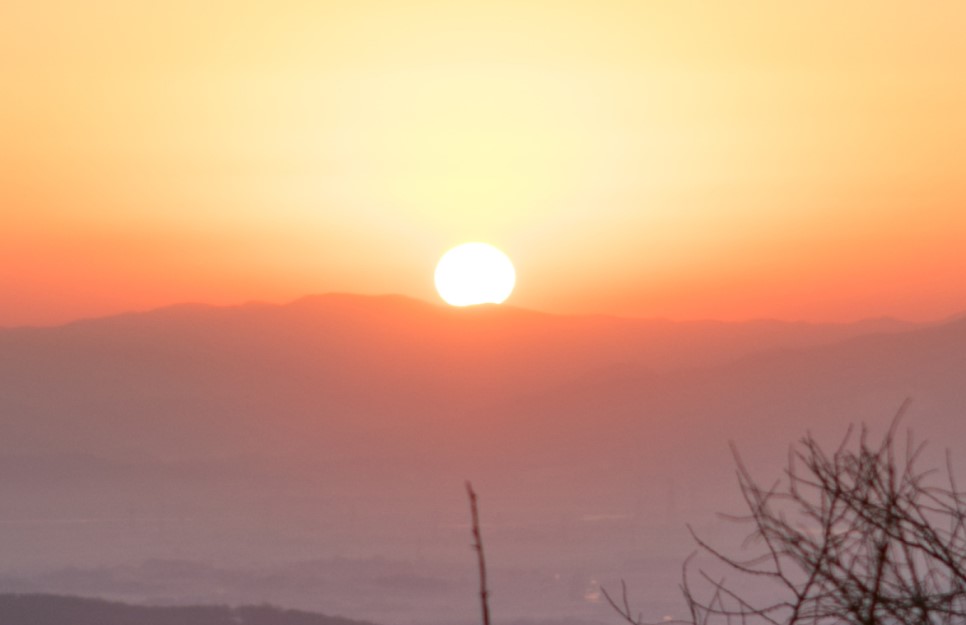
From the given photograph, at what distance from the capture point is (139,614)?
120m

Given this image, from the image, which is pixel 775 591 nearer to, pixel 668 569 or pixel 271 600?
pixel 668 569

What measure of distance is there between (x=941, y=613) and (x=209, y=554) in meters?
190

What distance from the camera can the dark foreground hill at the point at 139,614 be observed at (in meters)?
113

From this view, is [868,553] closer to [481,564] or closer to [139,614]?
[481,564]

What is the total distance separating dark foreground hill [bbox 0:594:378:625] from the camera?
11344cm

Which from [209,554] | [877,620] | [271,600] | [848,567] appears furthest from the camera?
[209,554]

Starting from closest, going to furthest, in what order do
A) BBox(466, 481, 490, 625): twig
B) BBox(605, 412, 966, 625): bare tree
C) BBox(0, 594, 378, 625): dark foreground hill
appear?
BBox(466, 481, 490, 625): twig < BBox(605, 412, 966, 625): bare tree < BBox(0, 594, 378, 625): dark foreground hill

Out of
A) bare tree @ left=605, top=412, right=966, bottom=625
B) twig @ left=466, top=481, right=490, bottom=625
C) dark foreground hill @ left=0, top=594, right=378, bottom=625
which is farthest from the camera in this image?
dark foreground hill @ left=0, top=594, right=378, bottom=625

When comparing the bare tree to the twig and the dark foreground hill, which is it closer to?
the twig

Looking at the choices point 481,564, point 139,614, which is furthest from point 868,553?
point 139,614

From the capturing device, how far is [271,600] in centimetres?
13638

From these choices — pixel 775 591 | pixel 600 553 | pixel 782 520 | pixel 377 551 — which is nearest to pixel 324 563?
pixel 377 551

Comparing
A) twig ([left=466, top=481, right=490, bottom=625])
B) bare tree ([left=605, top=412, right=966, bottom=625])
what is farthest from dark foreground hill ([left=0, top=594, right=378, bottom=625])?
twig ([left=466, top=481, right=490, bottom=625])

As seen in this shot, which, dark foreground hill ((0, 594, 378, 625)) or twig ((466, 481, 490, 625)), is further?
dark foreground hill ((0, 594, 378, 625))
